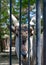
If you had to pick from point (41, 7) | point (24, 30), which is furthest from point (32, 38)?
point (41, 7)

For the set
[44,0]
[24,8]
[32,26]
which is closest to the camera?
[44,0]

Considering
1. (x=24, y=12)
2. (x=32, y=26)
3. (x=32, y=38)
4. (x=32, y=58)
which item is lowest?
(x=32, y=58)

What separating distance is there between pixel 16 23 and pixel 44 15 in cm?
78

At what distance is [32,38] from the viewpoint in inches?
83.3

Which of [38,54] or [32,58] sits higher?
[38,54]

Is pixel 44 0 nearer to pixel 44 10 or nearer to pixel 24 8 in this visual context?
pixel 44 10

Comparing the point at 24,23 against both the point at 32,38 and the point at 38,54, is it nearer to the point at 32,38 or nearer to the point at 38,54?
the point at 32,38

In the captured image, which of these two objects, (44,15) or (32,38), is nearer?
(44,15)

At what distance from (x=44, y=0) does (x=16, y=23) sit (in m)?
0.81

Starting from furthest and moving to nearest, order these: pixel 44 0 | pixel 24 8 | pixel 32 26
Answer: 1. pixel 24 8
2. pixel 32 26
3. pixel 44 0

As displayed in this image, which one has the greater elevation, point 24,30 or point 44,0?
point 44,0

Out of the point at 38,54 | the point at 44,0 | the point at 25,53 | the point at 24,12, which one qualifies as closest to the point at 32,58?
the point at 25,53

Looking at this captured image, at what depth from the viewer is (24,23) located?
2.17 m

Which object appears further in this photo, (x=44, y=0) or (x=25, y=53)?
(x=25, y=53)
